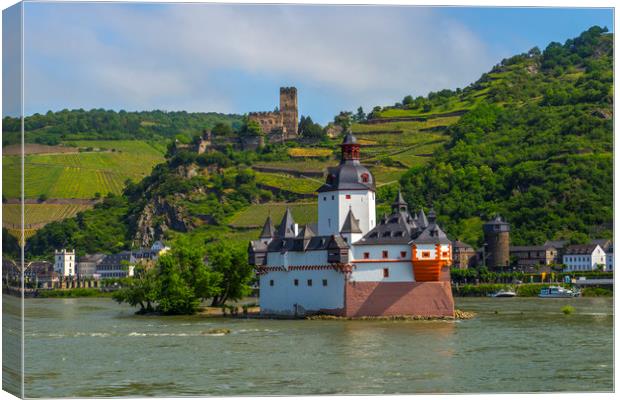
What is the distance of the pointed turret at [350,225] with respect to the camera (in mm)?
50281

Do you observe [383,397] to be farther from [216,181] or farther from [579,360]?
[216,181]

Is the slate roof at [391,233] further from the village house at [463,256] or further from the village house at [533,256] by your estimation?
the village house at [533,256]

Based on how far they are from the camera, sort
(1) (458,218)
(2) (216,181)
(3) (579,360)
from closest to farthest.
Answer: (3) (579,360) → (1) (458,218) → (2) (216,181)

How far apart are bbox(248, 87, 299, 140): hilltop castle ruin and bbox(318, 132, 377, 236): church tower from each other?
108091 millimetres

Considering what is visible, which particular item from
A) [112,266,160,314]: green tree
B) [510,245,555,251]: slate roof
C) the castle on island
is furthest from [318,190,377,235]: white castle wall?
[510,245,555,251]: slate roof

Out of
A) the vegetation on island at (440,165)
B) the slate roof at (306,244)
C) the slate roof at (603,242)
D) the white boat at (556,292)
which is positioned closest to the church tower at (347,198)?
the slate roof at (306,244)

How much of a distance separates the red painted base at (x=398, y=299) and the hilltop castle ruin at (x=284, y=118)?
112 meters

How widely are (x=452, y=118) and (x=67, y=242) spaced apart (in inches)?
1974

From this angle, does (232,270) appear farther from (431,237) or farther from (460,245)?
(460,245)

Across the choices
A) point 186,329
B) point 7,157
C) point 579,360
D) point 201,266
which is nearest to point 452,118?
point 201,266

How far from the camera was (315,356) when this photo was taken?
34781 mm

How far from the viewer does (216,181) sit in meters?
142

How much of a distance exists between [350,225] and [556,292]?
3656 cm

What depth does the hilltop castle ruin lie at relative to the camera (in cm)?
16162
